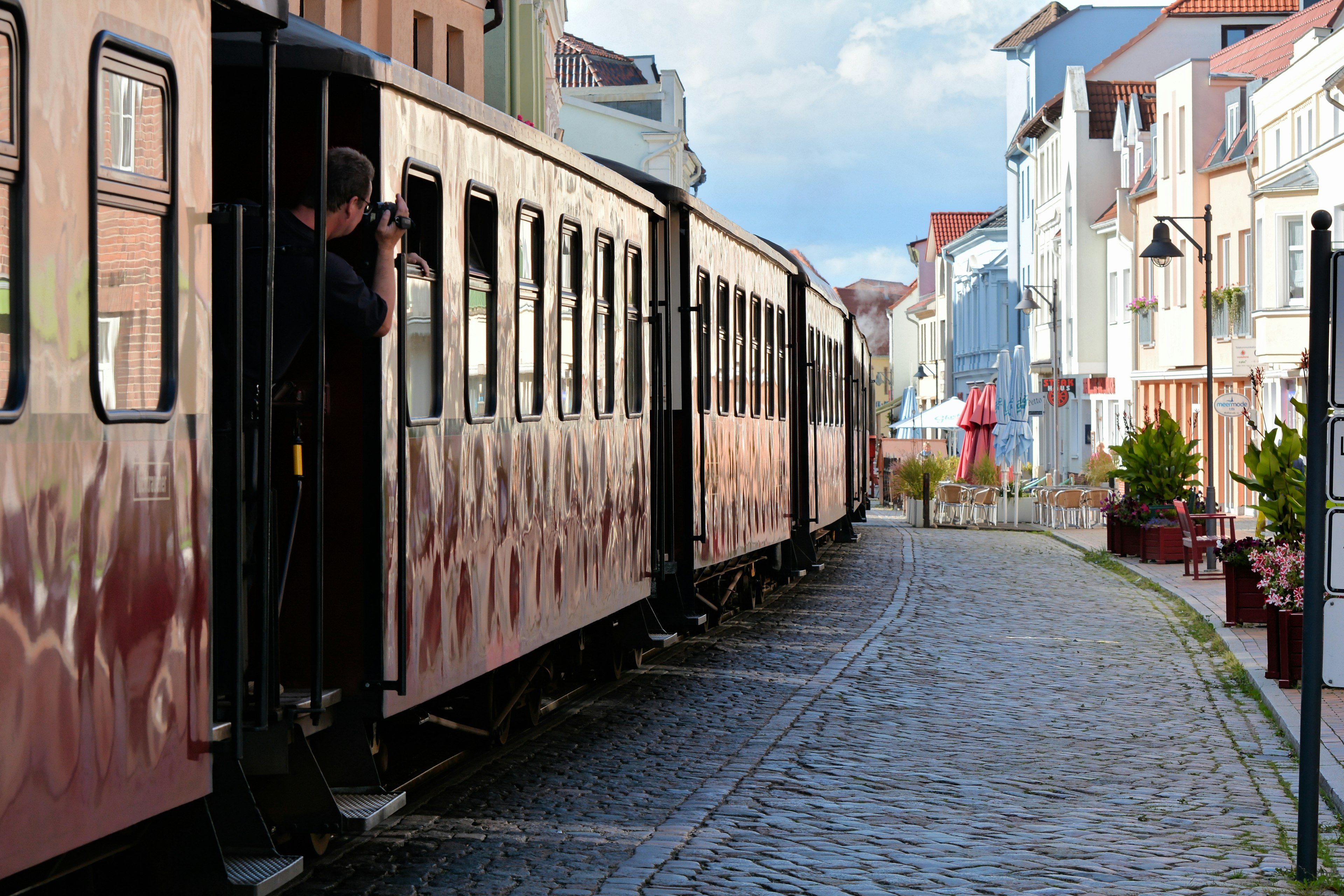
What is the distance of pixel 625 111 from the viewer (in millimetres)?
59188

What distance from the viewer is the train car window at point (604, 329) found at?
10867 millimetres

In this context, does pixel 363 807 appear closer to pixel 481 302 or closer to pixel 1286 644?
pixel 481 302

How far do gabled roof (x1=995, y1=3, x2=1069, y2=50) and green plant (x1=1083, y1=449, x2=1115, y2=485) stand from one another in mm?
24529

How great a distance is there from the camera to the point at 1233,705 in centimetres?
1236

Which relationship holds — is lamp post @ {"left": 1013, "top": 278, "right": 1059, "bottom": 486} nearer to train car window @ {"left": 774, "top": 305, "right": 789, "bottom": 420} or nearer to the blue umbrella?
the blue umbrella

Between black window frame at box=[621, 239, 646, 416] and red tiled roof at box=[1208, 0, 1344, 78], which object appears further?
red tiled roof at box=[1208, 0, 1344, 78]

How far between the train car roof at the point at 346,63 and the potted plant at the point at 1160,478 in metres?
19.5

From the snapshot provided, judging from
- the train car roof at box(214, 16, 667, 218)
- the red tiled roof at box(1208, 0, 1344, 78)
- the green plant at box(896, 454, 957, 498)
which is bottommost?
the green plant at box(896, 454, 957, 498)

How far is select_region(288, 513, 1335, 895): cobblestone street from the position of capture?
23.9ft

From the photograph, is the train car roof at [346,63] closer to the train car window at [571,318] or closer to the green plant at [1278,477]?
the train car window at [571,318]

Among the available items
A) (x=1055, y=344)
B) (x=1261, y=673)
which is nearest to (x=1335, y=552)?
(x=1261, y=673)

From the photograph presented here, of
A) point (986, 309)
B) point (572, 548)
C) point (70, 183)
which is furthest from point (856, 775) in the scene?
point (986, 309)

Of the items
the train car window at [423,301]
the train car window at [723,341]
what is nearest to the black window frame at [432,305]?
the train car window at [423,301]

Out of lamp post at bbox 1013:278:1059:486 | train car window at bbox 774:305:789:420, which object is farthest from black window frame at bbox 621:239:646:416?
lamp post at bbox 1013:278:1059:486
